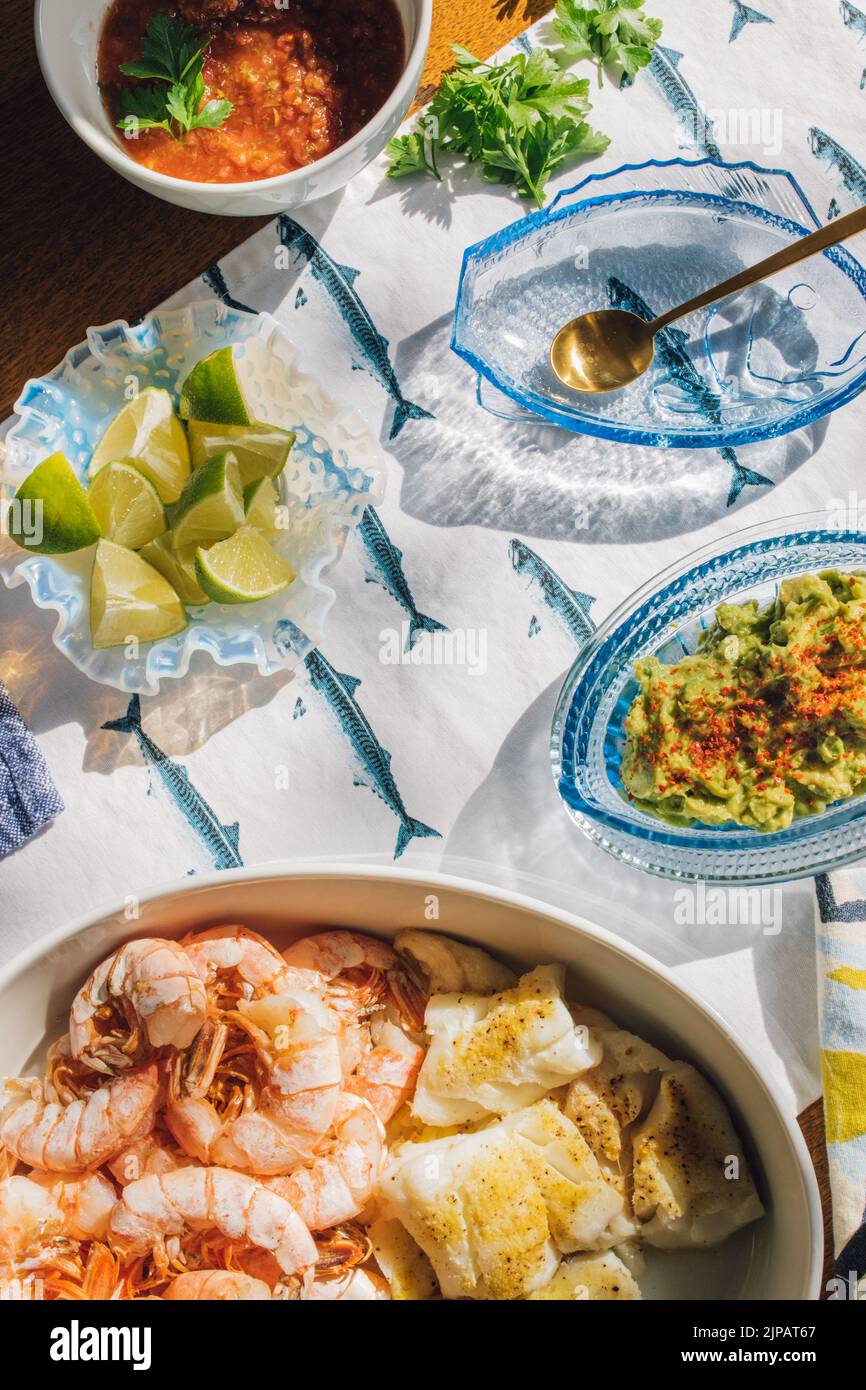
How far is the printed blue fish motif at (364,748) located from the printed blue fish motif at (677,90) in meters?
1.12

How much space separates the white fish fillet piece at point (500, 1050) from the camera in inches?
62.6

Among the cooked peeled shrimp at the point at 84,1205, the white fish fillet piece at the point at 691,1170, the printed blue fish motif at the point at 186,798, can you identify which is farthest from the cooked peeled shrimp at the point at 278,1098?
the white fish fillet piece at the point at 691,1170

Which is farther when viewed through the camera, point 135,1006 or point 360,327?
point 360,327

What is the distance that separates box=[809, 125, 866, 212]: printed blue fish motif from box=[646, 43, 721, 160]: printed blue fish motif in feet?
0.57

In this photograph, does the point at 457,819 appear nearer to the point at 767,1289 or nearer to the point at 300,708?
the point at 300,708

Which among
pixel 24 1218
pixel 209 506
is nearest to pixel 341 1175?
pixel 24 1218

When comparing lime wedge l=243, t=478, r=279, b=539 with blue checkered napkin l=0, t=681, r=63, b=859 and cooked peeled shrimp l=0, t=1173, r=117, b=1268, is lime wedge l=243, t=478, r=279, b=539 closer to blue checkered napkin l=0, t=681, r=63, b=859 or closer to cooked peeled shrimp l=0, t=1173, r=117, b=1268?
blue checkered napkin l=0, t=681, r=63, b=859

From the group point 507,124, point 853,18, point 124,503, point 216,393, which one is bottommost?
point 124,503

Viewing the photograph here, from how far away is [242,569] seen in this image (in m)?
1.60

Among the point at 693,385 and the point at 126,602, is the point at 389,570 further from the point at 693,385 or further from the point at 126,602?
the point at 693,385

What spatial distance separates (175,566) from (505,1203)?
1071 millimetres

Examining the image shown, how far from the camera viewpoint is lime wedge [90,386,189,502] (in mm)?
1636

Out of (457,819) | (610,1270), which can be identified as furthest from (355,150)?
(610,1270)

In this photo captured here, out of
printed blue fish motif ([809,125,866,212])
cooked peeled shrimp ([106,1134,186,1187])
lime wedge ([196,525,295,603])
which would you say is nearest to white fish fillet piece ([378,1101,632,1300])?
cooked peeled shrimp ([106,1134,186,1187])
